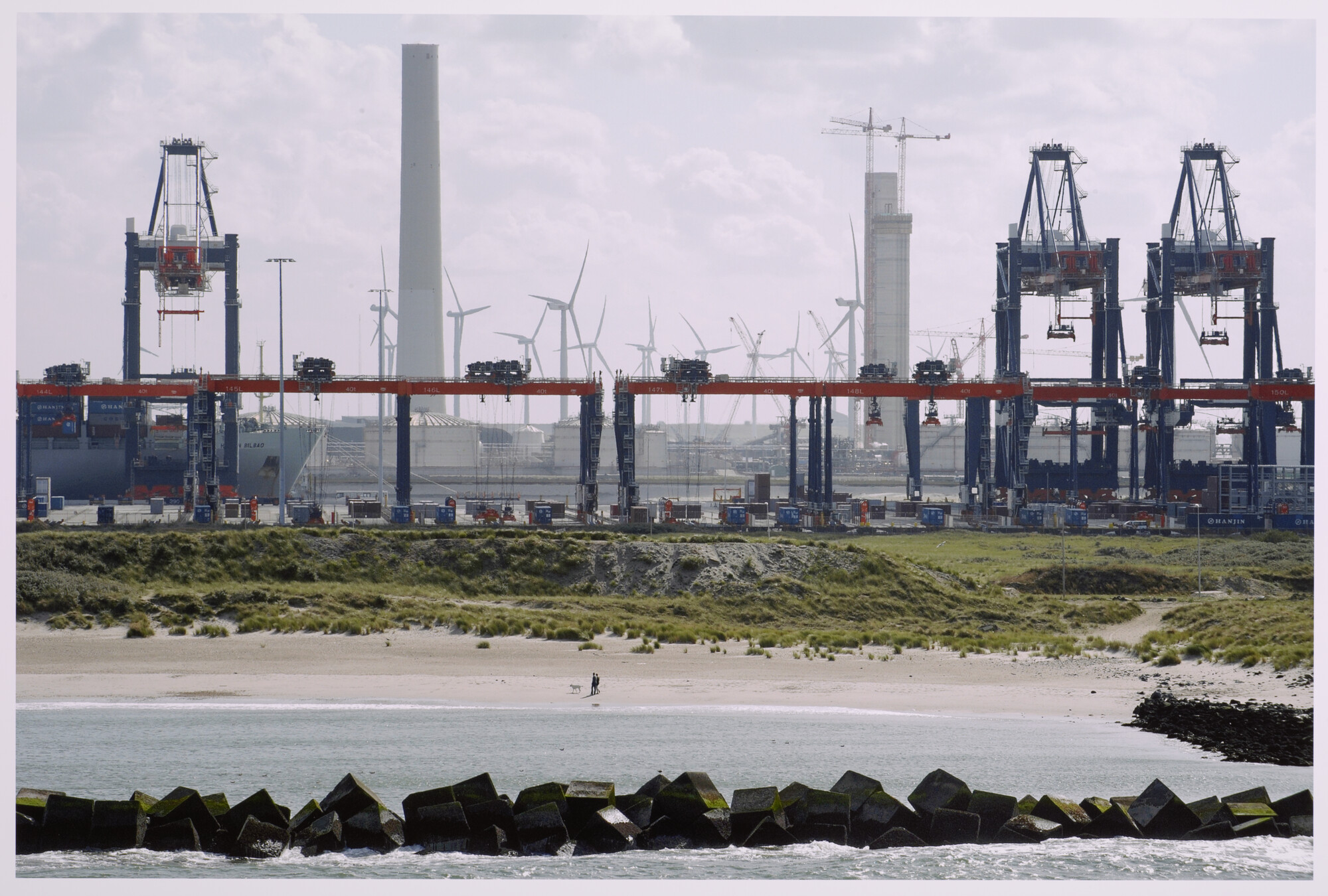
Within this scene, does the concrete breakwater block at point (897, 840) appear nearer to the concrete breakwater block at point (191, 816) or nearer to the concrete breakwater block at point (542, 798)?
the concrete breakwater block at point (542, 798)

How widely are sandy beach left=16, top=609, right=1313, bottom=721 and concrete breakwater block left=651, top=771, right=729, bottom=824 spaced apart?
764 cm

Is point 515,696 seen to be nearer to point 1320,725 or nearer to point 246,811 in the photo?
point 246,811

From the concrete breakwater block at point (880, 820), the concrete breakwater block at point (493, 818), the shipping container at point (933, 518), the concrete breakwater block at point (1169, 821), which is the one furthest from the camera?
the shipping container at point (933, 518)

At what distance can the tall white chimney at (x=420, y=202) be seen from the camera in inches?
7146

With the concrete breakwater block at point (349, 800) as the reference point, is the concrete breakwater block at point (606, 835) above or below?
below

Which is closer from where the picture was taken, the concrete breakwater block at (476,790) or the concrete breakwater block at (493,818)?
the concrete breakwater block at (493,818)

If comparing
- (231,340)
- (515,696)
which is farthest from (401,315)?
(515,696)

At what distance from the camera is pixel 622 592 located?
48.7m

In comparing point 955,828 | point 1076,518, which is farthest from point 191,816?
point 1076,518

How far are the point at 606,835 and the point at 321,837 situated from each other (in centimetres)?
455

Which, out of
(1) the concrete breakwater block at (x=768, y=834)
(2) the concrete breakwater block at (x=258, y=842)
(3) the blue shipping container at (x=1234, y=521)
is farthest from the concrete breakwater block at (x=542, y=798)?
(3) the blue shipping container at (x=1234, y=521)

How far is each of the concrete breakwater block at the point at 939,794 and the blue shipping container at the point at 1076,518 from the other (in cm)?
7668

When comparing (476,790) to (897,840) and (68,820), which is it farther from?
(897,840)

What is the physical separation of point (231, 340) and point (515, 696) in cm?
8629
